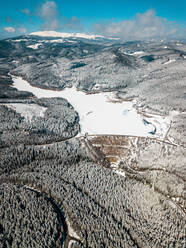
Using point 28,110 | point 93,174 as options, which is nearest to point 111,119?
point 28,110

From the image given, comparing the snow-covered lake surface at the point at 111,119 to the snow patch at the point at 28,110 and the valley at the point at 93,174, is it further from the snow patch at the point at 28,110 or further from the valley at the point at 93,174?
the snow patch at the point at 28,110

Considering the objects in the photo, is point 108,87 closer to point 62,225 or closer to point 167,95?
point 167,95

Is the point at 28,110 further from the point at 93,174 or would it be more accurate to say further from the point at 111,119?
the point at 93,174

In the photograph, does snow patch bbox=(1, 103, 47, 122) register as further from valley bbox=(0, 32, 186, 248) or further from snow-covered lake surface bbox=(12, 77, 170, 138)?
snow-covered lake surface bbox=(12, 77, 170, 138)

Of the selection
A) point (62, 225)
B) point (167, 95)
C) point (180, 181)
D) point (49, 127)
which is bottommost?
point (62, 225)

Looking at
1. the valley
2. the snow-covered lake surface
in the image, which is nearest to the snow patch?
the valley

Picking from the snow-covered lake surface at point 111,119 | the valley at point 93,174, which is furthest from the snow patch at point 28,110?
the snow-covered lake surface at point 111,119

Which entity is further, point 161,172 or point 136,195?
point 161,172

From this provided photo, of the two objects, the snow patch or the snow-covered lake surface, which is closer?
the snow-covered lake surface

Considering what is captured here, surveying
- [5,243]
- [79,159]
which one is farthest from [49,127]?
[5,243]
